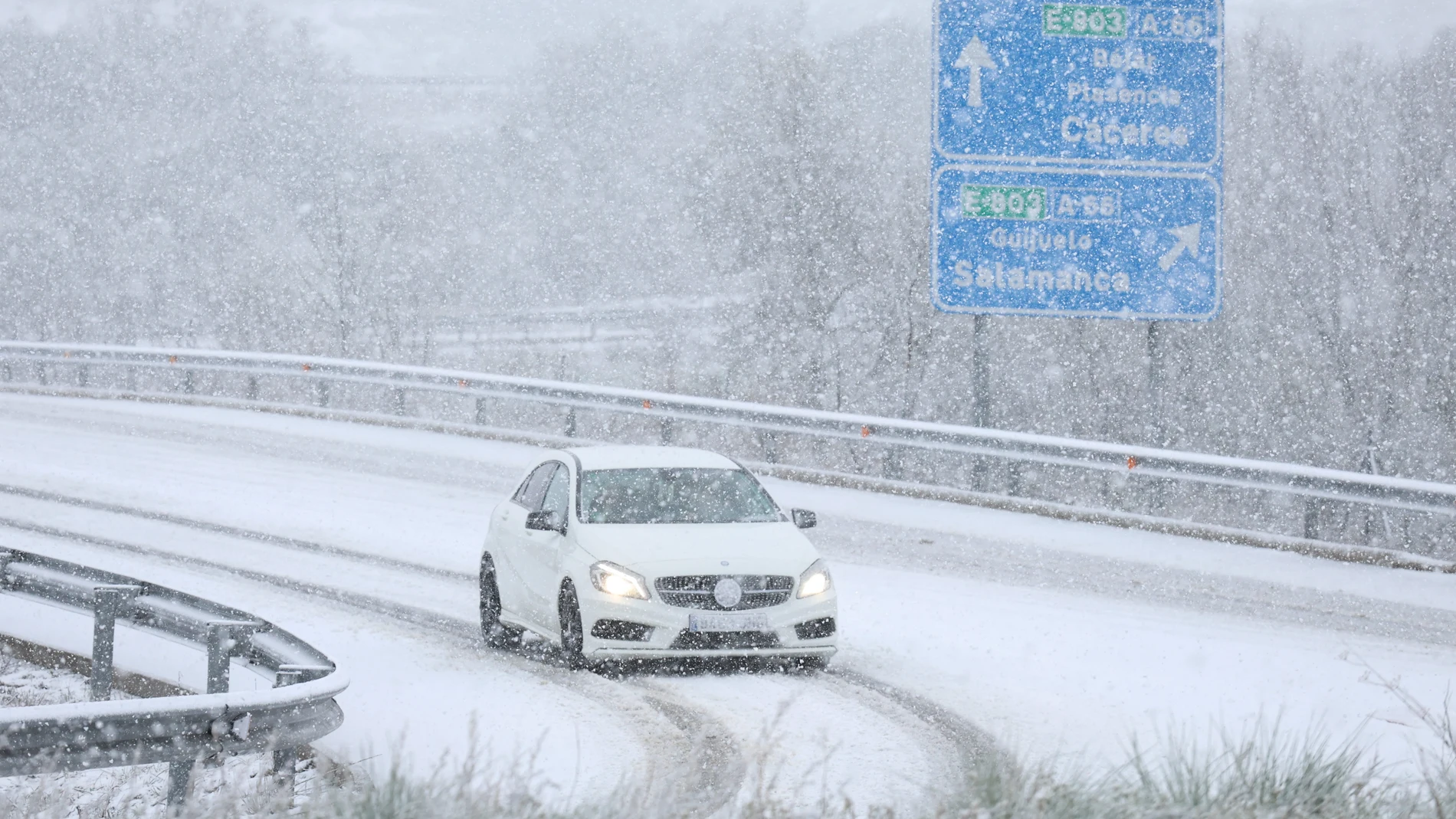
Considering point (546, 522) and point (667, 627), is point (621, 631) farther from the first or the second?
point (546, 522)

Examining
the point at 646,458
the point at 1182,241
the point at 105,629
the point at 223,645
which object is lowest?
the point at 105,629

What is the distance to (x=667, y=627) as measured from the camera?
9836 millimetres

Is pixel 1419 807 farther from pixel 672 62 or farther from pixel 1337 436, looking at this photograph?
pixel 672 62

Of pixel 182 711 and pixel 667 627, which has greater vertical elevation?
pixel 182 711

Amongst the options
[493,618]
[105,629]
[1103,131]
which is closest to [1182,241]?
[1103,131]

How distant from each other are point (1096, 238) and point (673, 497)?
8488mm

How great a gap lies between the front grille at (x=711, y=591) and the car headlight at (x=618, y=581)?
4.5 inches

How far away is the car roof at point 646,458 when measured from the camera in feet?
37.8

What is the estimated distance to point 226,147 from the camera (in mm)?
52750

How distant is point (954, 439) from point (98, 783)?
12.4 metres

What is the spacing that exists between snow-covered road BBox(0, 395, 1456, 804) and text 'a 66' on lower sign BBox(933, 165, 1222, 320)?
267 centimetres

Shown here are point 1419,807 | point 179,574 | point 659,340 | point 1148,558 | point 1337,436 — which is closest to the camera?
point 1419,807

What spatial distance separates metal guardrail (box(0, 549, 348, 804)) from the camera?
5.73 m

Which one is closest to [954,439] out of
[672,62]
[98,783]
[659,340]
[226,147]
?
[98,783]
